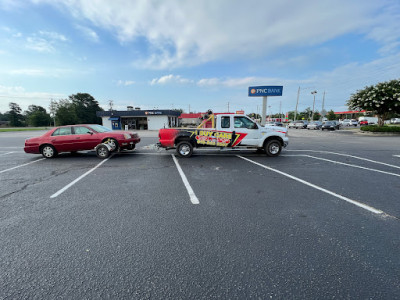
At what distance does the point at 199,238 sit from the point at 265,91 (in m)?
18.7

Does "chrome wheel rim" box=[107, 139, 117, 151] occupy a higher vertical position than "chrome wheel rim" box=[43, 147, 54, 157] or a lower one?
higher

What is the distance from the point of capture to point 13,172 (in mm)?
6164

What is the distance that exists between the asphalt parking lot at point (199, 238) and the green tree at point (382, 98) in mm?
25519

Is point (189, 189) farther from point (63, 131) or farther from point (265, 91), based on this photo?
point (265, 91)

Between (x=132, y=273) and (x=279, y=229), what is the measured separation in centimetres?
220

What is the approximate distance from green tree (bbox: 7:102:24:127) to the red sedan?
106 metres

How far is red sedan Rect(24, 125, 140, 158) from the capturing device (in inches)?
327

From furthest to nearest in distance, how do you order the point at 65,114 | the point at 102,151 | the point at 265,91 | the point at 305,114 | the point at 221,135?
the point at 305,114 < the point at 65,114 < the point at 265,91 < the point at 221,135 < the point at 102,151

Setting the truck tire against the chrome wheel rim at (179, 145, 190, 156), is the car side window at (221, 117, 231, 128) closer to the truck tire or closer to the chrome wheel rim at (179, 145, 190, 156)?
the chrome wheel rim at (179, 145, 190, 156)

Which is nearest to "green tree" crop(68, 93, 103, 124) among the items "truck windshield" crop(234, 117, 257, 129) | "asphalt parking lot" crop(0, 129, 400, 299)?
"truck windshield" crop(234, 117, 257, 129)

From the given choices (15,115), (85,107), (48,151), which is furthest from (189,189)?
(15,115)

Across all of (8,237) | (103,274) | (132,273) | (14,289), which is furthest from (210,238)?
(8,237)

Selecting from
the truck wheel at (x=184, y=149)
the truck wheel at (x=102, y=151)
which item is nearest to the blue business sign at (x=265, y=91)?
the truck wheel at (x=184, y=149)

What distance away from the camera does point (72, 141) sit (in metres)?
8.36
